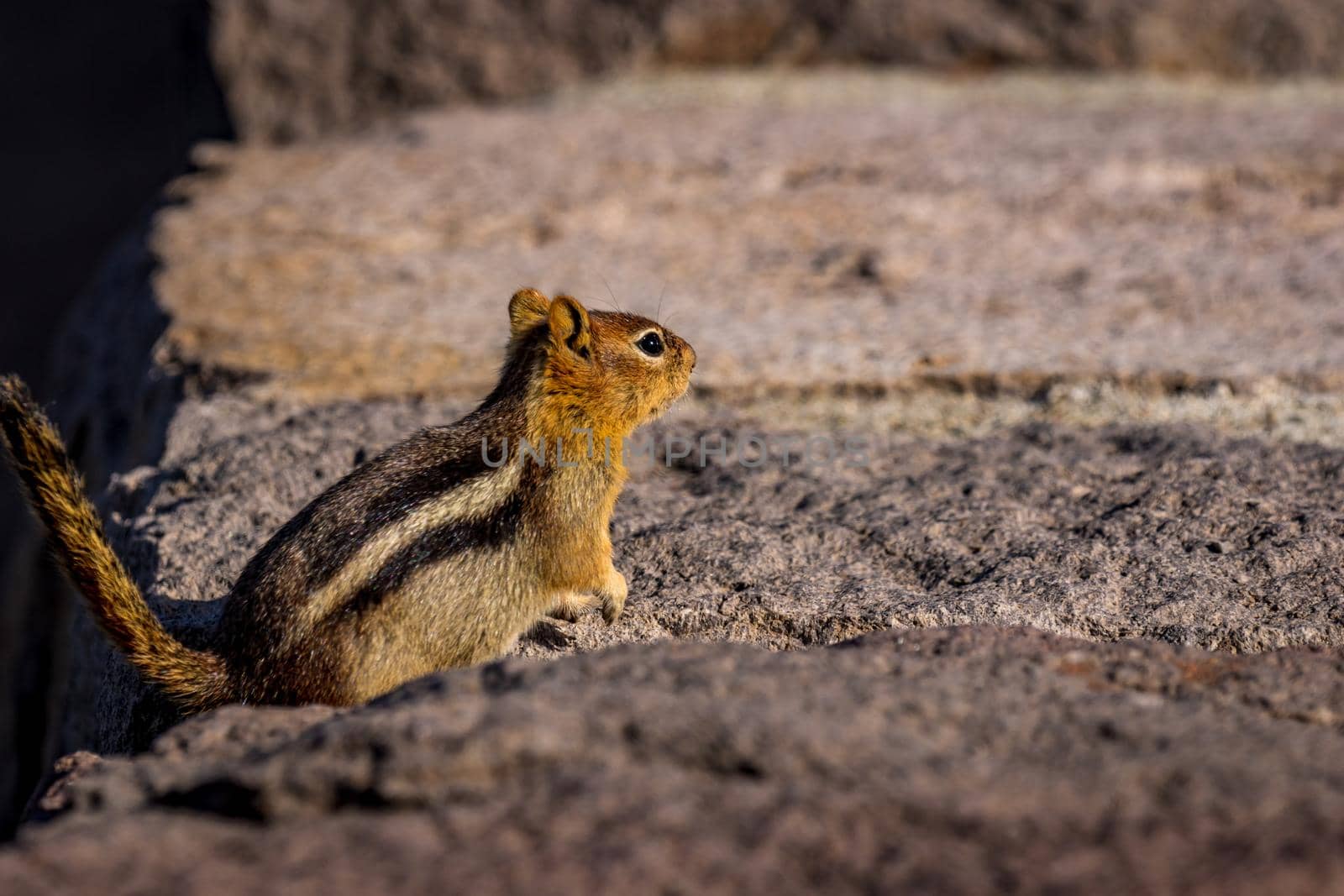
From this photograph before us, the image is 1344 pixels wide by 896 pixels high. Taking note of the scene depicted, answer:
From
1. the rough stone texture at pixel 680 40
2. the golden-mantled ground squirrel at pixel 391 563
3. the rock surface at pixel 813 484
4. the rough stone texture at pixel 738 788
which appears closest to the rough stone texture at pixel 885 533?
the rock surface at pixel 813 484

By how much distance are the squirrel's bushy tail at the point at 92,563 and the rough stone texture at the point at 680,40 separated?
477 centimetres

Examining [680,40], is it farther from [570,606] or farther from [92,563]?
[92,563]

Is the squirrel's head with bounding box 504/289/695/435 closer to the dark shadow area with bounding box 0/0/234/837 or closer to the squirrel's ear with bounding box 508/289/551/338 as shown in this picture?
the squirrel's ear with bounding box 508/289/551/338

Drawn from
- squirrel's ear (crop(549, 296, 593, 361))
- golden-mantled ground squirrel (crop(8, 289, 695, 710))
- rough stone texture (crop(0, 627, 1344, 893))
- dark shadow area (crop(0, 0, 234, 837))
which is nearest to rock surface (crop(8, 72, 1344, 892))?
rough stone texture (crop(0, 627, 1344, 893))

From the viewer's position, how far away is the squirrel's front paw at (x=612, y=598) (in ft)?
11.1

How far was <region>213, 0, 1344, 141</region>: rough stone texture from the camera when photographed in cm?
754

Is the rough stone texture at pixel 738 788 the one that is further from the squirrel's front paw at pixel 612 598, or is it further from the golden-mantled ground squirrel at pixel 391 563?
the squirrel's front paw at pixel 612 598

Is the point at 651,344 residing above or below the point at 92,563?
above

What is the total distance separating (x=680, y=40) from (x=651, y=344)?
3830mm

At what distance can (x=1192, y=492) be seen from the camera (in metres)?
3.75

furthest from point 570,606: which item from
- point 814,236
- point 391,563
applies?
point 814,236

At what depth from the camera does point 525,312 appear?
412cm

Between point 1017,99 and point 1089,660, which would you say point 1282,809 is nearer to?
point 1089,660

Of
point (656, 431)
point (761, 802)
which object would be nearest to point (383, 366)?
point (656, 431)
